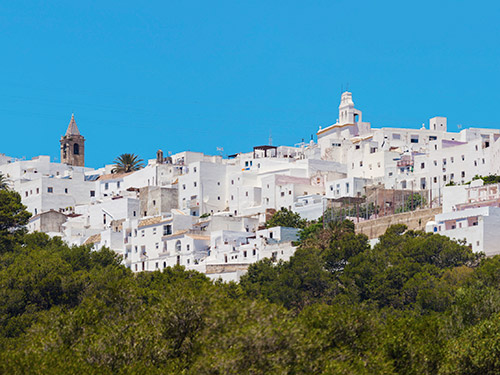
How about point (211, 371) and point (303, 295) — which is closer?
point (211, 371)

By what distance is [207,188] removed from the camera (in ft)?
311

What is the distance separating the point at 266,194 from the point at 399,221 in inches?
727

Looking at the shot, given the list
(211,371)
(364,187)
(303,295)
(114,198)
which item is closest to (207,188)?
(114,198)

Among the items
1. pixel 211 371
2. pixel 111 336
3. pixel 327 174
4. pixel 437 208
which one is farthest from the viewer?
pixel 327 174

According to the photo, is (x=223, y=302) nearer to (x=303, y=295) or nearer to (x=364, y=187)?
(x=303, y=295)

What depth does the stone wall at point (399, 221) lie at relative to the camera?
243 feet

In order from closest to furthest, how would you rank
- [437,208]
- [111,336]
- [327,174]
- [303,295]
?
[111,336], [303,295], [437,208], [327,174]

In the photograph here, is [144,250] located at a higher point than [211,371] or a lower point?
higher

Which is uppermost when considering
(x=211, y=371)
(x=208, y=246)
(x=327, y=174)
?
(x=327, y=174)

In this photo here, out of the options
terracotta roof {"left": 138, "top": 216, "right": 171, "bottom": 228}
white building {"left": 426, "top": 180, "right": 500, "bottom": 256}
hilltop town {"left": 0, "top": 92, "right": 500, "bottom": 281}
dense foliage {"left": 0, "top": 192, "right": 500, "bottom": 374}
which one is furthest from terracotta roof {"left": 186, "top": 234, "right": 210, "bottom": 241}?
white building {"left": 426, "top": 180, "right": 500, "bottom": 256}

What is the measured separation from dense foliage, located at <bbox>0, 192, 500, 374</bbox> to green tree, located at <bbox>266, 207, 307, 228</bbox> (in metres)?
8.33

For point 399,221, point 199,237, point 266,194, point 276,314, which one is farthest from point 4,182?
point 276,314

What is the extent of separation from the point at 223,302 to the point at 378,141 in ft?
187

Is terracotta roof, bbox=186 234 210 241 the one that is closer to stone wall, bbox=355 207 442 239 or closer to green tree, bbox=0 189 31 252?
stone wall, bbox=355 207 442 239
